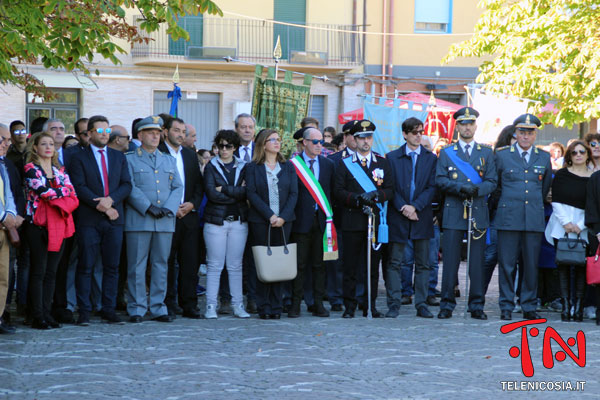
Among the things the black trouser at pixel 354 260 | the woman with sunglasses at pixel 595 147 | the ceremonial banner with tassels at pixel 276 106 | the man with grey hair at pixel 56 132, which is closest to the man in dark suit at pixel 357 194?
the black trouser at pixel 354 260

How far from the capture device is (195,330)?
10703 mm

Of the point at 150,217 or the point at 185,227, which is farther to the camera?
the point at 185,227

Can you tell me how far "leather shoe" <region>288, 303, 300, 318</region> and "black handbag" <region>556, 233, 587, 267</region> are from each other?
2928 mm

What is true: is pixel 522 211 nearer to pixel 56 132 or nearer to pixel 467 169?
pixel 467 169

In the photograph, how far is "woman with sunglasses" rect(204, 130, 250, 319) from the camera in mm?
11727

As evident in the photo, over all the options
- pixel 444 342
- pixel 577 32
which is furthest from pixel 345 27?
pixel 444 342

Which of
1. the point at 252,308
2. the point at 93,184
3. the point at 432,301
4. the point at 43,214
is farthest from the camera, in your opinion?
the point at 432,301

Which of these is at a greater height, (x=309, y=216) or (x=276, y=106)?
(x=276, y=106)

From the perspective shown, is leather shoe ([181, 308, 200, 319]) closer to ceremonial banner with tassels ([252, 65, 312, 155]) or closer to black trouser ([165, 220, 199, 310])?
black trouser ([165, 220, 199, 310])

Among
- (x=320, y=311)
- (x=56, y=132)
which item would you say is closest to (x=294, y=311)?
(x=320, y=311)

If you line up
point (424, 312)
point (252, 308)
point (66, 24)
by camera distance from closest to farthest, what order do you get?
point (66, 24) → point (424, 312) → point (252, 308)

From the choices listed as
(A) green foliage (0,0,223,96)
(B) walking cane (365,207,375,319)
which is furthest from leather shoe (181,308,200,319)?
(A) green foliage (0,0,223,96)

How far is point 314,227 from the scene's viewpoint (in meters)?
12.0

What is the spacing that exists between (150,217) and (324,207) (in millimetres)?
1971
